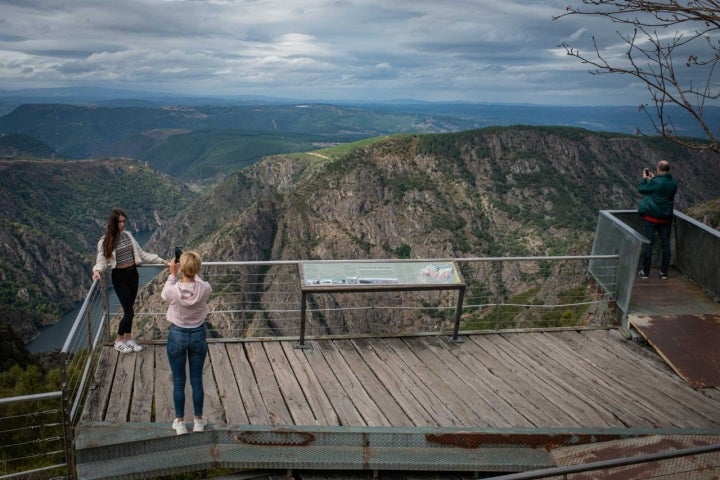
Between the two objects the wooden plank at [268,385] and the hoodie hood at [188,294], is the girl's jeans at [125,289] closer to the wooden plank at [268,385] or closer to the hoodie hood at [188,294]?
the wooden plank at [268,385]

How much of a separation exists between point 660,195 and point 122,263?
8.87m

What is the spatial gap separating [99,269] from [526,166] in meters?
153

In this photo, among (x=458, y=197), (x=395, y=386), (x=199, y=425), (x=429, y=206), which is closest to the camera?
(x=199, y=425)

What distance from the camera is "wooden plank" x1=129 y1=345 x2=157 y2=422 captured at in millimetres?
6492

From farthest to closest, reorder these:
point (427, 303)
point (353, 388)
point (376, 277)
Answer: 1. point (427, 303)
2. point (376, 277)
3. point (353, 388)

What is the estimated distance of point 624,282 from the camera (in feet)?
30.8

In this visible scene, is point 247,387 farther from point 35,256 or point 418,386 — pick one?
point 35,256

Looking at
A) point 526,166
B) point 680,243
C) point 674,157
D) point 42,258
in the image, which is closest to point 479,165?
point 526,166

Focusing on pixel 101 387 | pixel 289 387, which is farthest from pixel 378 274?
pixel 101 387

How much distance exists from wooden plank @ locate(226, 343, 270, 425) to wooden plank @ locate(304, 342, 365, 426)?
0.82 meters

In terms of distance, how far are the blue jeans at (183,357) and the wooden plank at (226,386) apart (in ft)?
2.11

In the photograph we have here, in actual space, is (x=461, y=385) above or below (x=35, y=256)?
above

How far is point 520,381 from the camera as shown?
7762 mm

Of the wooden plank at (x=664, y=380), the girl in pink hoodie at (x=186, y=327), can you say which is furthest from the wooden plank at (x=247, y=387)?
the wooden plank at (x=664, y=380)
